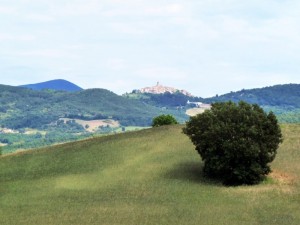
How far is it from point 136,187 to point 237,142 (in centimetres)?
1546

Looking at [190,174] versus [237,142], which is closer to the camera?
[237,142]

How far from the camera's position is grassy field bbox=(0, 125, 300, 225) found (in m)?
54.5

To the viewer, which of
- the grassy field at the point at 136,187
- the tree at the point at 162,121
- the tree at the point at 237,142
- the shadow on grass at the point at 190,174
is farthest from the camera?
the tree at the point at 162,121

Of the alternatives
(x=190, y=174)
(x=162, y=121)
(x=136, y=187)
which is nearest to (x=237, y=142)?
(x=190, y=174)

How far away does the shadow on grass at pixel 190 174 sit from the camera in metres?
72.2

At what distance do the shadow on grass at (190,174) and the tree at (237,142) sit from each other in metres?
1.51

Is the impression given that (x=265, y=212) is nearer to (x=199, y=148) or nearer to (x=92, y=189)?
(x=199, y=148)

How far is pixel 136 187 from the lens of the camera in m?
69.5

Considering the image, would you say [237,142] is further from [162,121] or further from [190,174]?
[162,121]

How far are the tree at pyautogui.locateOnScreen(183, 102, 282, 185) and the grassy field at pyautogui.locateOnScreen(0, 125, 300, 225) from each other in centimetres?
245

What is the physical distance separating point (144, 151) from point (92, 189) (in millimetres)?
22628

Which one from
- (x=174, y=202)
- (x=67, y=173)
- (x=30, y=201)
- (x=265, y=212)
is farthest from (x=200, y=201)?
(x=67, y=173)

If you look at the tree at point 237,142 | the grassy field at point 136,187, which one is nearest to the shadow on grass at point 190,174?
the grassy field at point 136,187

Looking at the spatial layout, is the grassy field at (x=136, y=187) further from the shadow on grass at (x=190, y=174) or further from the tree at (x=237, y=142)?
the tree at (x=237, y=142)
